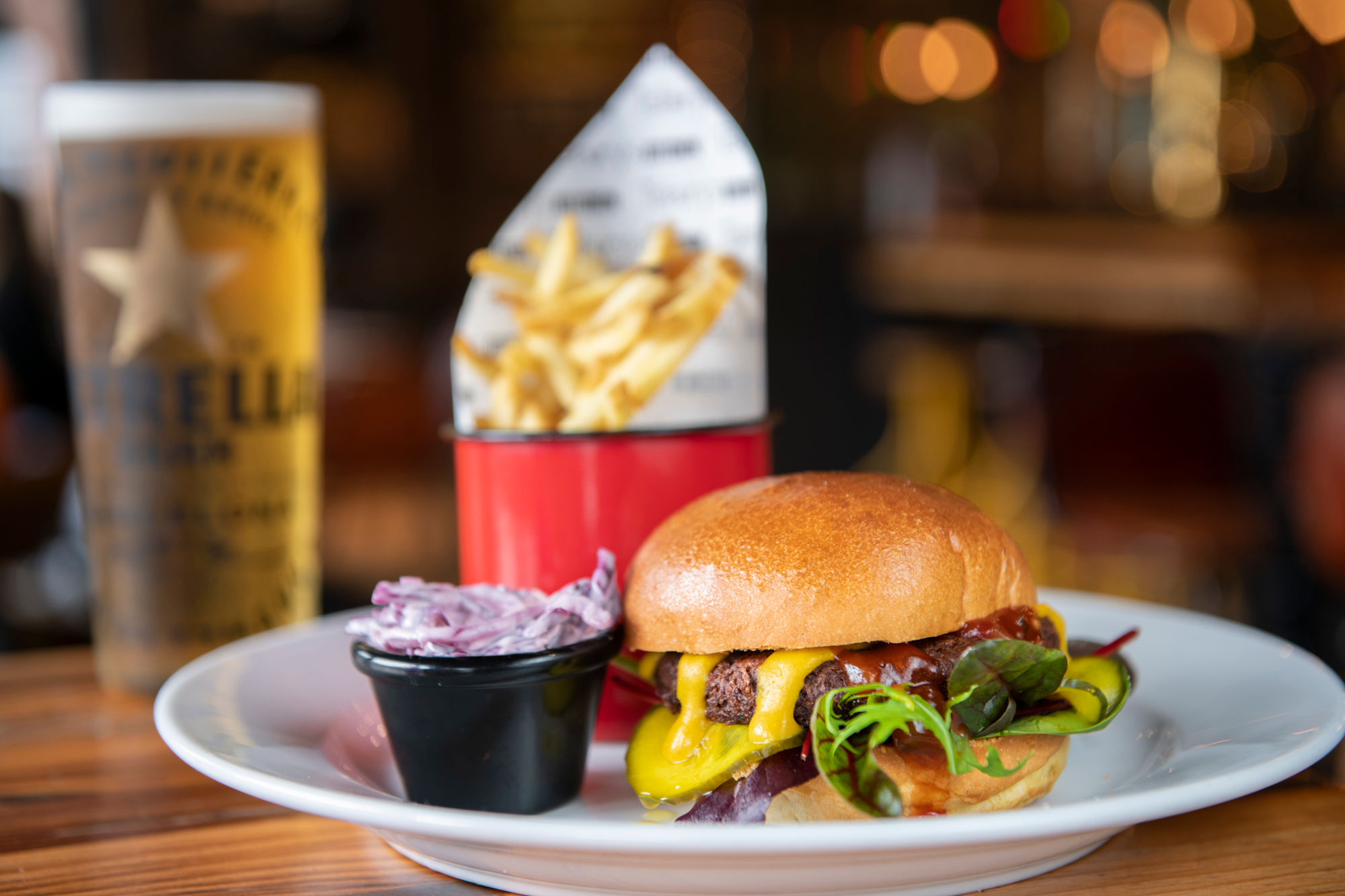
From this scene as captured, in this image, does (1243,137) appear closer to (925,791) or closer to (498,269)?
(498,269)

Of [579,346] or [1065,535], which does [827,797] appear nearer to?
[579,346]

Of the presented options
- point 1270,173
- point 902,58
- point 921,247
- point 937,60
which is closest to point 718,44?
point 902,58

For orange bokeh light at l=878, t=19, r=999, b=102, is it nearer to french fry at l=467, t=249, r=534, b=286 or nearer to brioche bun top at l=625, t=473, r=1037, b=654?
french fry at l=467, t=249, r=534, b=286

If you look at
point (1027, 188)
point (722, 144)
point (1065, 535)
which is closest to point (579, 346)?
point (722, 144)

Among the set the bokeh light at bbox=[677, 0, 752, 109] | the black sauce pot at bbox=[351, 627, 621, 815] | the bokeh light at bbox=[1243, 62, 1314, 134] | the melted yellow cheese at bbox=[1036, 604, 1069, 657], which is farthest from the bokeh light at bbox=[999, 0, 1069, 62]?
the black sauce pot at bbox=[351, 627, 621, 815]

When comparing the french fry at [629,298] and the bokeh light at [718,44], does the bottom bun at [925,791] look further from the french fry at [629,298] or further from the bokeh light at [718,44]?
the bokeh light at [718,44]
